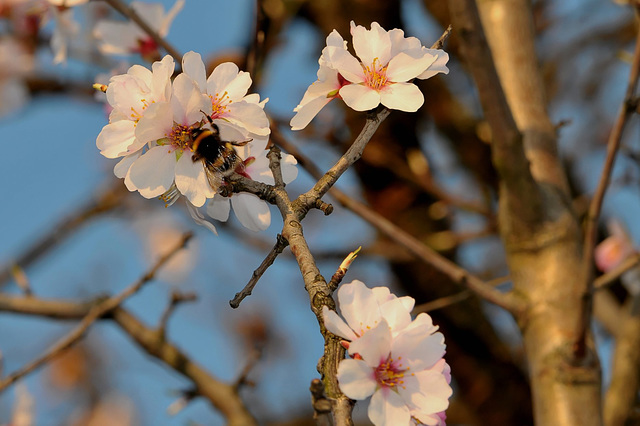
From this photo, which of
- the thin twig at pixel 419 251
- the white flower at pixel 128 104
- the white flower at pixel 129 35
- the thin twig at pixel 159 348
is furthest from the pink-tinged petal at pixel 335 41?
the thin twig at pixel 159 348

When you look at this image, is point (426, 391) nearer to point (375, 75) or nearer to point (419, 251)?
point (375, 75)

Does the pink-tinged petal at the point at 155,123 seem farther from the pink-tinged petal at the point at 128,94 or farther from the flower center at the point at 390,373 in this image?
the flower center at the point at 390,373

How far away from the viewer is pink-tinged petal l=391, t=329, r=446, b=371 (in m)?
0.79

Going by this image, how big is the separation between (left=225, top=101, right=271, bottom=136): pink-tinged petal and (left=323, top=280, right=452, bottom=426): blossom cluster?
25cm

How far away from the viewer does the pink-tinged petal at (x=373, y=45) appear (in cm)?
94

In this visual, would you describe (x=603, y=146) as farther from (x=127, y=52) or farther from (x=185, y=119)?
(x=185, y=119)

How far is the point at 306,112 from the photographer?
91 centimetres

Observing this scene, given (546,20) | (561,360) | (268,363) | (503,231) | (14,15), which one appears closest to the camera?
(561,360)

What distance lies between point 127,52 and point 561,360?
1327 mm

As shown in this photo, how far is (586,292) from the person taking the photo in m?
1.34

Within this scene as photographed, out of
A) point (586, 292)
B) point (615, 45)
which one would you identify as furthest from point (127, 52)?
point (615, 45)

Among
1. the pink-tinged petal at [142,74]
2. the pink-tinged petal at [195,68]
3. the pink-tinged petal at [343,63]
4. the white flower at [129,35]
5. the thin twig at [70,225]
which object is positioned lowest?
the pink-tinged petal at [142,74]

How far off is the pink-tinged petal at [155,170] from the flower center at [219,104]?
3.2 inches

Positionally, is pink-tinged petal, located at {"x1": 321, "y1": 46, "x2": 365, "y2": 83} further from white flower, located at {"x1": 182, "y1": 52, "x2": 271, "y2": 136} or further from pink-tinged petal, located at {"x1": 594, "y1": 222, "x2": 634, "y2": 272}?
pink-tinged petal, located at {"x1": 594, "y1": 222, "x2": 634, "y2": 272}
